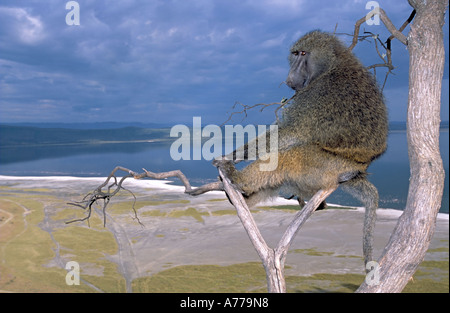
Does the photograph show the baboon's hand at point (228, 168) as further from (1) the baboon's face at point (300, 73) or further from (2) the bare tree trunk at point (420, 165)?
(2) the bare tree trunk at point (420, 165)

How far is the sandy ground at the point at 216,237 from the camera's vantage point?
58.4 feet

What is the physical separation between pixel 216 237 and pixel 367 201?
59.1 feet

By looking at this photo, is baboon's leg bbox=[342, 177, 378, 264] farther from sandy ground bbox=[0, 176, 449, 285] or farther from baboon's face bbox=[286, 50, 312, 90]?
sandy ground bbox=[0, 176, 449, 285]

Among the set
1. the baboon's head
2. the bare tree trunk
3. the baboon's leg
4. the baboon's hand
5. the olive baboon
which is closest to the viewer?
the bare tree trunk

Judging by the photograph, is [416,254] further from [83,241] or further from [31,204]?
[31,204]

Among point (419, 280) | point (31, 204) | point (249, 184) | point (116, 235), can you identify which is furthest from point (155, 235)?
point (249, 184)

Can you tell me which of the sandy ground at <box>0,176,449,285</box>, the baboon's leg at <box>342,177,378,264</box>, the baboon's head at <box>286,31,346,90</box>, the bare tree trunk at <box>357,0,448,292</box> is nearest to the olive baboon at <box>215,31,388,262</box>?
the baboon's leg at <box>342,177,378,264</box>

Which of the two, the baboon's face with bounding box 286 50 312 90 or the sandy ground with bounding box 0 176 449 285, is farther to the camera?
the sandy ground with bounding box 0 176 449 285

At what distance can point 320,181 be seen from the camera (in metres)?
4.54

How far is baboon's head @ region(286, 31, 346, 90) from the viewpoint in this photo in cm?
502

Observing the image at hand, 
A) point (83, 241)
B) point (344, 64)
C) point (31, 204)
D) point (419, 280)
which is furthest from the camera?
point (31, 204)

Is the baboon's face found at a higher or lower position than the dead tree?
higher

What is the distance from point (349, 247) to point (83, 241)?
47.4 ft

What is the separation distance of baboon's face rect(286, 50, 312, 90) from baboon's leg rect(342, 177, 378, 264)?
1492 mm
